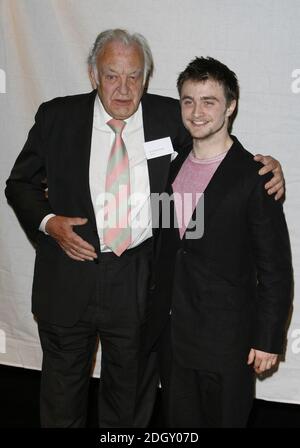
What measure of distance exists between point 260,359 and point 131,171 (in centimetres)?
72

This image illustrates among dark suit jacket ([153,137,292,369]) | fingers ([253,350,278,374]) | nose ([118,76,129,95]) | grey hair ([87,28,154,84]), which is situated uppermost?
grey hair ([87,28,154,84])

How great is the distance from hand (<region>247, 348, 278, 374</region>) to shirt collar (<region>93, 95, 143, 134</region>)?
0.81m

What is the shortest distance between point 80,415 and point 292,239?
1122 mm


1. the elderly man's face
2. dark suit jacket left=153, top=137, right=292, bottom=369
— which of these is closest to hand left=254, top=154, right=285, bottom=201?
dark suit jacket left=153, top=137, right=292, bottom=369

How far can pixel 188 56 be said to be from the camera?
2469mm

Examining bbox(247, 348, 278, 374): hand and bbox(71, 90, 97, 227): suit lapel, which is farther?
bbox(71, 90, 97, 227): suit lapel

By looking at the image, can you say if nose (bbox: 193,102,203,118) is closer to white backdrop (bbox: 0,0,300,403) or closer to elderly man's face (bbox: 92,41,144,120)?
elderly man's face (bbox: 92,41,144,120)

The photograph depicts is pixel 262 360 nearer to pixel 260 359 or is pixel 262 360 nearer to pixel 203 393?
pixel 260 359

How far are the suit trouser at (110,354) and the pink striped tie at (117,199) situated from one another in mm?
58

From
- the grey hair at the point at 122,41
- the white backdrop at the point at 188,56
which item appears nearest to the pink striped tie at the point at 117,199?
the grey hair at the point at 122,41

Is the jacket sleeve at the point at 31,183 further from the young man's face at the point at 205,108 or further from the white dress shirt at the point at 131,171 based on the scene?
the young man's face at the point at 205,108

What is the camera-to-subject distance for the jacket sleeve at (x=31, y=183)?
77.9 inches

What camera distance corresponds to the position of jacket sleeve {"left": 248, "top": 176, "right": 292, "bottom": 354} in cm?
168
